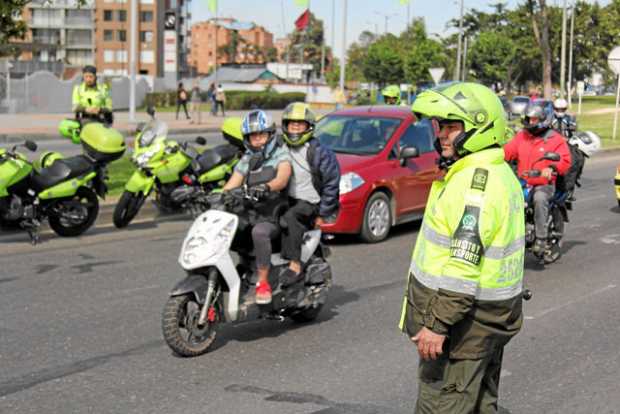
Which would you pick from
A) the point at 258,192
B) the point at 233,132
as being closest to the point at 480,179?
the point at 258,192

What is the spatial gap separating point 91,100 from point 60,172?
382 cm

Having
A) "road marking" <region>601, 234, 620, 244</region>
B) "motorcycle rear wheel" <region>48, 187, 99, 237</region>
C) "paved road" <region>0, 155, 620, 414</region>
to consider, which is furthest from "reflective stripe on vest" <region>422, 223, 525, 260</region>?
"road marking" <region>601, 234, 620, 244</region>

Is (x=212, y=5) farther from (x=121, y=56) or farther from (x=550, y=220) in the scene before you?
(x=121, y=56)

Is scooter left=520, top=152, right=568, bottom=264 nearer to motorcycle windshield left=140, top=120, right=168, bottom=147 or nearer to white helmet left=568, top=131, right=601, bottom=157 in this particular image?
white helmet left=568, top=131, right=601, bottom=157

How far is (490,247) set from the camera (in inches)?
148

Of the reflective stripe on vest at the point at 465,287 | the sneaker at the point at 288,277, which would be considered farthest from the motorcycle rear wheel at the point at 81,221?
the reflective stripe on vest at the point at 465,287

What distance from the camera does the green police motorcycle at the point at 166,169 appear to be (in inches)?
465

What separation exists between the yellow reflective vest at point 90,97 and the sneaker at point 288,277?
8.13 m

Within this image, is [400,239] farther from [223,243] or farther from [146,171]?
[223,243]

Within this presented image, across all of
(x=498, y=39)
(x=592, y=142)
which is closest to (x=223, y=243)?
(x=592, y=142)

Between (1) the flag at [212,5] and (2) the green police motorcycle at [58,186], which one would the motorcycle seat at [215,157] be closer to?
(2) the green police motorcycle at [58,186]

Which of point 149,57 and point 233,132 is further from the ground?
point 149,57

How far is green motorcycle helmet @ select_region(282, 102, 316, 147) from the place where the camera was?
7.51 meters

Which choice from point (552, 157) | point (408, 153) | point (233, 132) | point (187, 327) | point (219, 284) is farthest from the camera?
point (233, 132)
